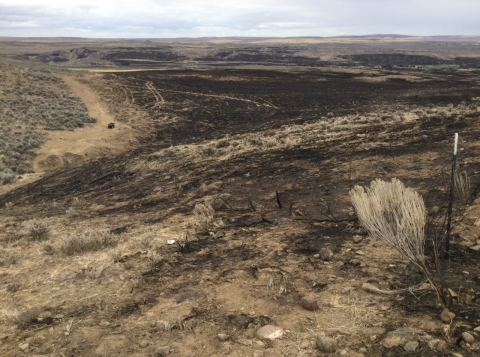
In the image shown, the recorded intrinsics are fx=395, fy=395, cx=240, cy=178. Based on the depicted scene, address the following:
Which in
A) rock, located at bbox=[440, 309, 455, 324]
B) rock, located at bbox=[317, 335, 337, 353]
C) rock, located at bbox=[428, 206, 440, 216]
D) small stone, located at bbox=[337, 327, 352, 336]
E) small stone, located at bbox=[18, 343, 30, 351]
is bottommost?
small stone, located at bbox=[18, 343, 30, 351]

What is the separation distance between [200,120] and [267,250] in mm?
21143

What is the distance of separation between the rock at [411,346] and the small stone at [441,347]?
0.15 m

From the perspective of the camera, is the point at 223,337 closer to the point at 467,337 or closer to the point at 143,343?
the point at 143,343

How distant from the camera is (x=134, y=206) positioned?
9141 mm

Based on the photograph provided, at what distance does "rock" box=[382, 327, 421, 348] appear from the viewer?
3.25 metres

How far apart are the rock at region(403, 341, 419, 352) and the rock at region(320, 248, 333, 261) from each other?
1.82m

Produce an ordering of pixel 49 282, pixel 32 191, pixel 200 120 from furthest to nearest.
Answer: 1. pixel 200 120
2. pixel 32 191
3. pixel 49 282

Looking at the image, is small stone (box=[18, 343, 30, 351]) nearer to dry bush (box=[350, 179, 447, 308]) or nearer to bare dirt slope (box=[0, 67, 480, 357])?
bare dirt slope (box=[0, 67, 480, 357])

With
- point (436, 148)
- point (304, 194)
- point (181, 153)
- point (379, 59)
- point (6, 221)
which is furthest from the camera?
point (379, 59)

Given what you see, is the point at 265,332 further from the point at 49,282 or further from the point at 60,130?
the point at 60,130

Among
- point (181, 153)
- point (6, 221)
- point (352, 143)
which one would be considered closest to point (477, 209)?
point (352, 143)

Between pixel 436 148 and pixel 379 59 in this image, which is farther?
pixel 379 59

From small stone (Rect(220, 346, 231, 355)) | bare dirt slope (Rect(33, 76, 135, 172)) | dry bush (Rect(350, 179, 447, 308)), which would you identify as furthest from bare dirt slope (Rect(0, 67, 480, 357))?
bare dirt slope (Rect(33, 76, 135, 172))

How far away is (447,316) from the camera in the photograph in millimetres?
3389
